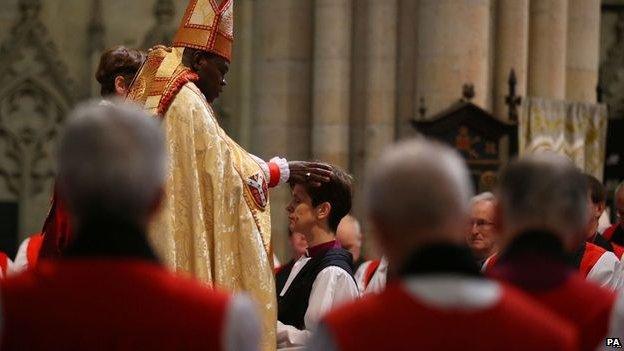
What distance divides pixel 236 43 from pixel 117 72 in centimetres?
665

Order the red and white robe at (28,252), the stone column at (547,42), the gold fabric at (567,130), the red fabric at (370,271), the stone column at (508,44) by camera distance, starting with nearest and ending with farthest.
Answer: the red and white robe at (28,252) → the red fabric at (370,271) → the gold fabric at (567,130) → the stone column at (508,44) → the stone column at (547,42)

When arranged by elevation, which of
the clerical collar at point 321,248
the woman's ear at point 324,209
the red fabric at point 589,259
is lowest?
the red fabric at point 589,259

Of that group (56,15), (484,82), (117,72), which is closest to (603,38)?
(484,82)

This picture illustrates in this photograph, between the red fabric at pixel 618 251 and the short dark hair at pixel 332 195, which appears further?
the red fabric at pixel 618 251

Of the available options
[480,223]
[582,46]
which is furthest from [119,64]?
[582,46]

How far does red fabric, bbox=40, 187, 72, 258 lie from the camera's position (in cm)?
571

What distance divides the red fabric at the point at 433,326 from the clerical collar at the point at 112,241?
1.30 ft

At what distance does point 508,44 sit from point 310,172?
6879mm

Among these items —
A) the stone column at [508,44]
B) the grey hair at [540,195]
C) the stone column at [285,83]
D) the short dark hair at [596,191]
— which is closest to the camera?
the grey hair at [540,195]

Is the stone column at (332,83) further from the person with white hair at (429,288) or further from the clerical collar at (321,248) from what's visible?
the person with white hair at (429,288)

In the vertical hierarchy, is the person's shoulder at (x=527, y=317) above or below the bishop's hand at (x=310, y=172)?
above

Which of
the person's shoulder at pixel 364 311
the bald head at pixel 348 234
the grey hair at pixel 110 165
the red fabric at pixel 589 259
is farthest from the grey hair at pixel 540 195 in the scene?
the bald head at pixel 348 234

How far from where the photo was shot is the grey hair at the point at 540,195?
318 cm

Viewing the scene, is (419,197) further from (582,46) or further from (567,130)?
(582,46)
